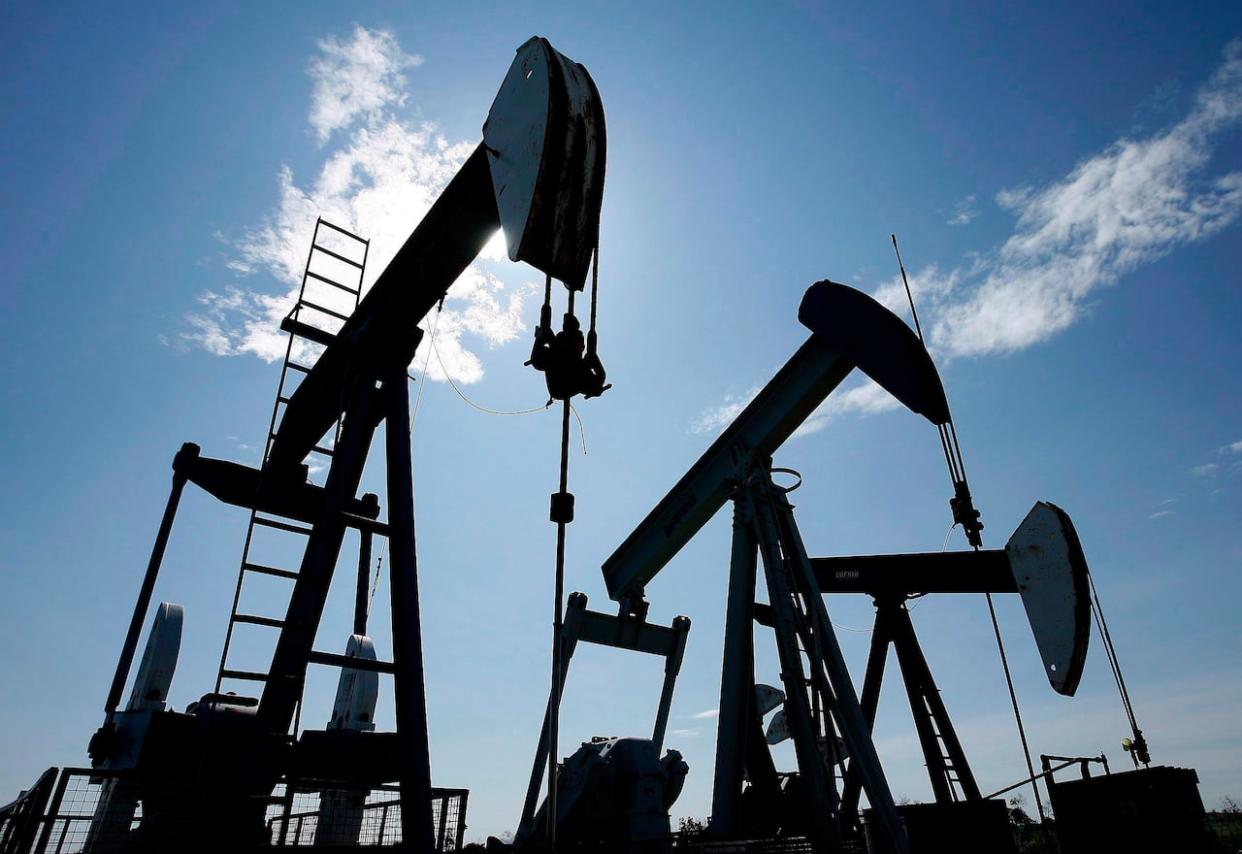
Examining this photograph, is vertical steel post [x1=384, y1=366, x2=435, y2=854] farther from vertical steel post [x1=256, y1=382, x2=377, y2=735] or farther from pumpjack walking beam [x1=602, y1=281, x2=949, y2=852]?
pumpjack walking beam [x1=602, y1=281, x2=949, y2=852]

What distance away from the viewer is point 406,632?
18.1ft

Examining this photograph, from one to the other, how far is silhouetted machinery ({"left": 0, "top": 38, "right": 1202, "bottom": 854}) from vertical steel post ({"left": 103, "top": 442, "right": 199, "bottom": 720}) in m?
0.02

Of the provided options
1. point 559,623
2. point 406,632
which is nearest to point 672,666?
point 406,632

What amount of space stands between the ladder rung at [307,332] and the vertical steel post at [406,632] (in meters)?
1.04

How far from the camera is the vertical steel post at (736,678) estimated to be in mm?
6406

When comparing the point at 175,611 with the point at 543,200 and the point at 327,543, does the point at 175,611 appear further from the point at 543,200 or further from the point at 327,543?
the point at 543,200

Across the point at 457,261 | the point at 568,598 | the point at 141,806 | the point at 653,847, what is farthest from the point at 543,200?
the point at 568,598

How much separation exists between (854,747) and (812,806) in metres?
0.62

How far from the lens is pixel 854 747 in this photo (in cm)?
618

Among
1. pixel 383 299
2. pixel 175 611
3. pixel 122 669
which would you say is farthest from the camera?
pixel 383 299

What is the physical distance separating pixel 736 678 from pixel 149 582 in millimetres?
5221

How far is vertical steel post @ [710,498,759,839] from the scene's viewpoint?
6406 millimetres

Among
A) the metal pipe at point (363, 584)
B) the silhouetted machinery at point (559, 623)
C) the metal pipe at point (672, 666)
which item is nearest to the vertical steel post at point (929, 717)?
the silhouetted machinery at point (559, 623)

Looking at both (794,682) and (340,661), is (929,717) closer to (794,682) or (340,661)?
(794,682)
